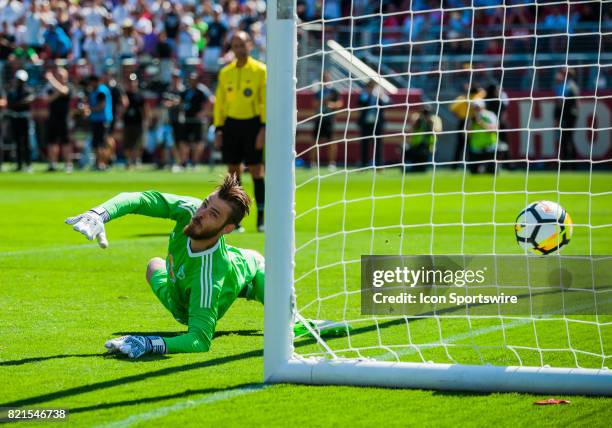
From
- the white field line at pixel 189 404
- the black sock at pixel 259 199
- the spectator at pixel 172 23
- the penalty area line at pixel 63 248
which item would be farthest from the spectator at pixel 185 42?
the white field line at pixel 189 404

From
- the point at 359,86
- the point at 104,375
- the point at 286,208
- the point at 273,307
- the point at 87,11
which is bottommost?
the point at 104,375

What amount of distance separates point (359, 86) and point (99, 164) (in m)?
7.36

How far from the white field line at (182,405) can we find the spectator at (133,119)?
71.1ft

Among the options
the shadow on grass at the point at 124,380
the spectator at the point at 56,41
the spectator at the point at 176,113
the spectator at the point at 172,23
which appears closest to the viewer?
the shadow on grass at the point at 124,380

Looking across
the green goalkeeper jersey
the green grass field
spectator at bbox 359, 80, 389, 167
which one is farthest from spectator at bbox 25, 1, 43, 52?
the green goalkeeper jersey

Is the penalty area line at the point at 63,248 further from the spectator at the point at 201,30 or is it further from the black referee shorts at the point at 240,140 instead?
the spectator at the point at 201,30

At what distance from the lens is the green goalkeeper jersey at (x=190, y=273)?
6133 mm

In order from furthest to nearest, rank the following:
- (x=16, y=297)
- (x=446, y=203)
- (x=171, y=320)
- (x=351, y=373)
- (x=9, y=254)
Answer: (x=446, y=203) < (x=9, y=254) < (x=16, y=297) < (x=171, y=320) < (x=351, y=373)

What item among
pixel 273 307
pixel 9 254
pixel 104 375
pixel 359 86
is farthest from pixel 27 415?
pixel 359 86

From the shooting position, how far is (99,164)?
2653cm

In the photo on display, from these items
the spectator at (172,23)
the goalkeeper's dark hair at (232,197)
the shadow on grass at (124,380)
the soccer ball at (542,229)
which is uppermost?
the spectator at (172,23)

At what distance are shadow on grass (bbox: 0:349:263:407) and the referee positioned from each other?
666 centimetres

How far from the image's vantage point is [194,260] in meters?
6.32

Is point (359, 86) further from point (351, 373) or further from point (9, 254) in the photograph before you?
point (351, 373)
